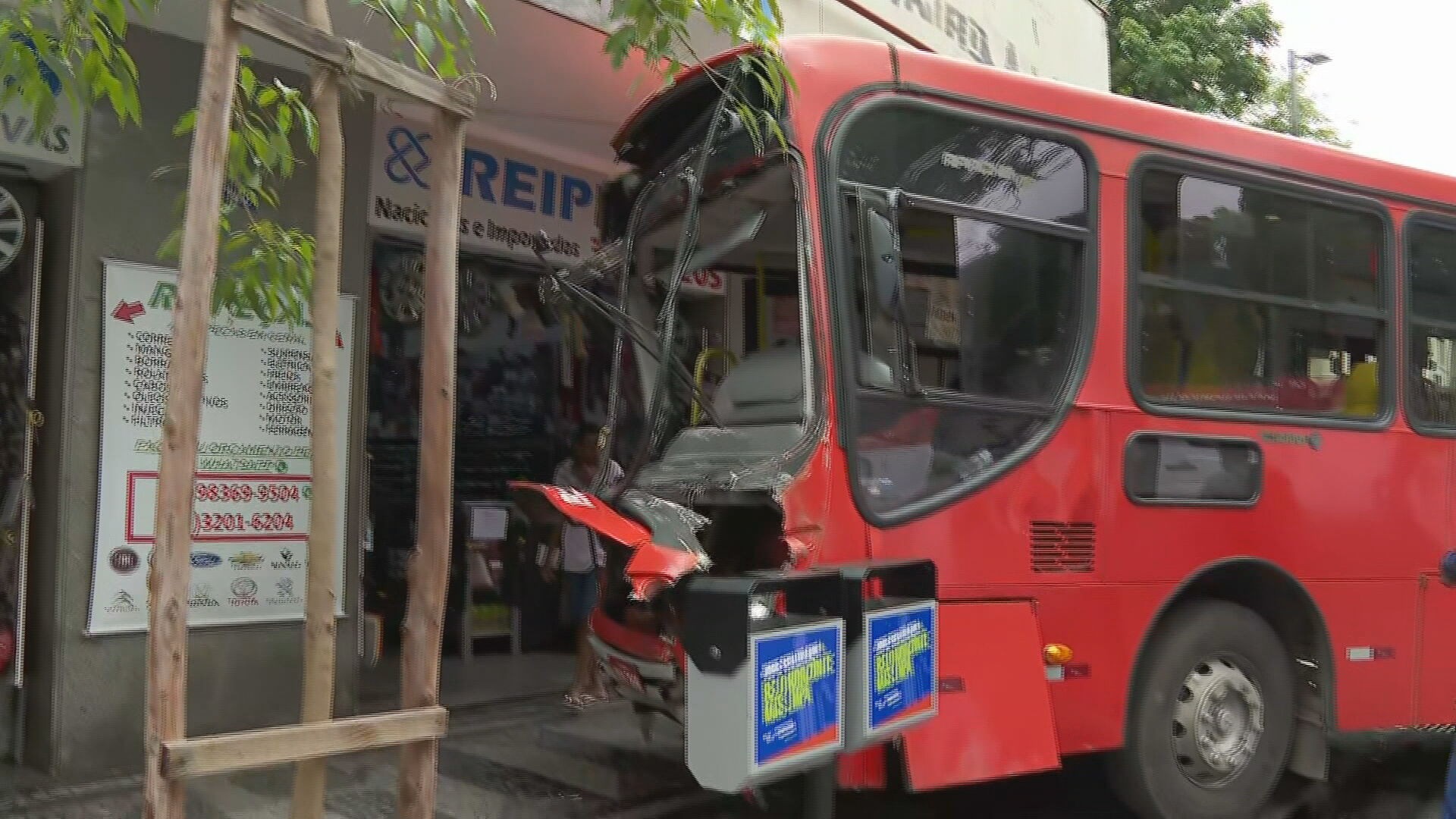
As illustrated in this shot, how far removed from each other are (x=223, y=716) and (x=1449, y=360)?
6.60m

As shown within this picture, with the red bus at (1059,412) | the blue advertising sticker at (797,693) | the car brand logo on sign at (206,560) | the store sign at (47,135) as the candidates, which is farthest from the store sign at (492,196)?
the blue advertising sticker at (797,693)

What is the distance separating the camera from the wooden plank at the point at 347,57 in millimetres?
2537

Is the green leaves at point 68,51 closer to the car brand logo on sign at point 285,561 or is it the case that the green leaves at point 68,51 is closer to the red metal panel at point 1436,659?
the car brand logo on sign at point 285,561

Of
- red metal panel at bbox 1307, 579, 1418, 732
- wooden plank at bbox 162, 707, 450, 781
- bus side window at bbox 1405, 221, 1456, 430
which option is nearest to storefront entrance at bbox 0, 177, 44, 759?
wooden plank at bbox 162, 707, 450, 781

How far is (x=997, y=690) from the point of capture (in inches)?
157

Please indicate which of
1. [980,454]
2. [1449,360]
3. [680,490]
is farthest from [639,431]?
[1449,360]

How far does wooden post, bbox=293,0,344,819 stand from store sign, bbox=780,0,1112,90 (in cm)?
410

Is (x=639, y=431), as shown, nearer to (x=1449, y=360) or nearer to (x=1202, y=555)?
(x=1202, y=555)

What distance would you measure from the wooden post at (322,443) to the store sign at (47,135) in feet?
9.50

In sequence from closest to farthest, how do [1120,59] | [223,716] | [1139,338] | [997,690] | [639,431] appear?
[997,690]
[1139,338]
[639,431]
[223,716]
[1120,59]

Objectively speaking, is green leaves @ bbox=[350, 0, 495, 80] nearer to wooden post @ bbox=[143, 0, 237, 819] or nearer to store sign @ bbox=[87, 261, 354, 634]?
wooden post @ bbox=[143, 0, 237, 819]

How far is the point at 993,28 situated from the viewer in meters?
9.23

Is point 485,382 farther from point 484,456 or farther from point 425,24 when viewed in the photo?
point 425,24

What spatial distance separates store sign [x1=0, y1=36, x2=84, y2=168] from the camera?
16.1 ft
